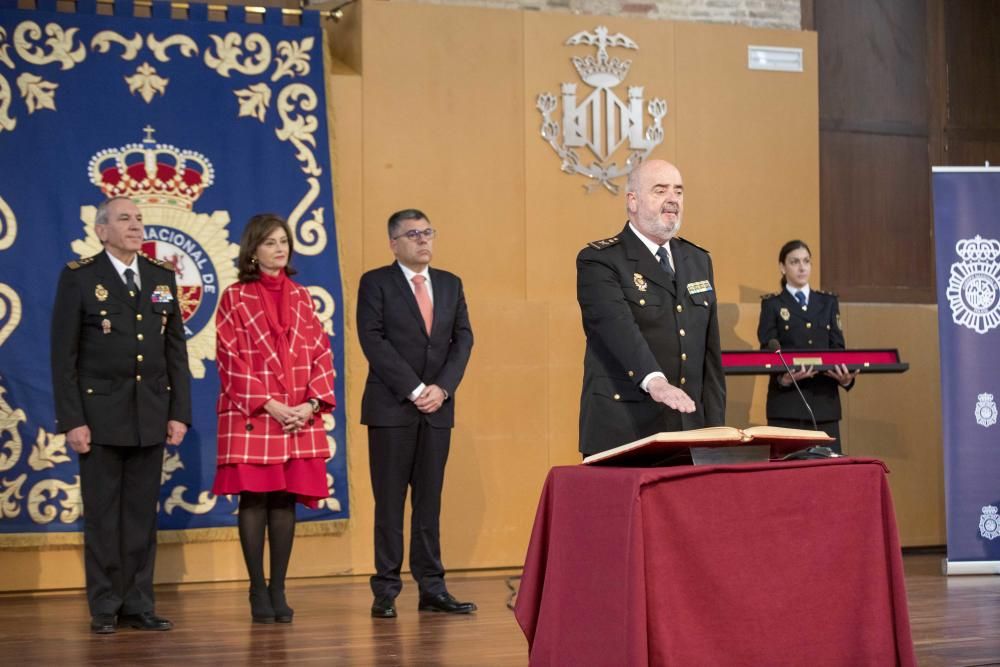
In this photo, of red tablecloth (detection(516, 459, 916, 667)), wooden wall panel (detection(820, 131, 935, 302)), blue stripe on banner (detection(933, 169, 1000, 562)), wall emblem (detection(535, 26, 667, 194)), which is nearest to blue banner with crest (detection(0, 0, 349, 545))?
wall emblem (detection(535, 26, 667, 194))

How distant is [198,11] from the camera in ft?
22.1

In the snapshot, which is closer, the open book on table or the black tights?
the open book on table

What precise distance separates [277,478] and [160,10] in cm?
282

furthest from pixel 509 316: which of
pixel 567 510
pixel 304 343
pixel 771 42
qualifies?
pixel 567 510

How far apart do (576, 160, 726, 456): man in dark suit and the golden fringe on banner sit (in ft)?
10.3

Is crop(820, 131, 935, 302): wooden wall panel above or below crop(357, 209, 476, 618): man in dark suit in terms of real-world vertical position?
above

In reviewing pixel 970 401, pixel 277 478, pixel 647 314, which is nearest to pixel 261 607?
pixel 277 478

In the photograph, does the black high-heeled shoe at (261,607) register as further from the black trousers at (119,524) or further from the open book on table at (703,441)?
the open book on table at (703,441)

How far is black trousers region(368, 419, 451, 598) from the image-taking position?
5.47 meters

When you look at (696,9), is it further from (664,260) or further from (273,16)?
(664,260)

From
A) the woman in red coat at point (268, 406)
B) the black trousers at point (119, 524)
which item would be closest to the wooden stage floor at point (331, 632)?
the black trousers at point (119, 524)

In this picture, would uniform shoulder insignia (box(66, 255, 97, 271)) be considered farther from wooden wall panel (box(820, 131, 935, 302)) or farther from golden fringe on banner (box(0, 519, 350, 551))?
wooden wall panel (box(820, 131, 935, 302))

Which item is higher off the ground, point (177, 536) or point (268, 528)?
point (268, 528)

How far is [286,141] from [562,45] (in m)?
1.72
